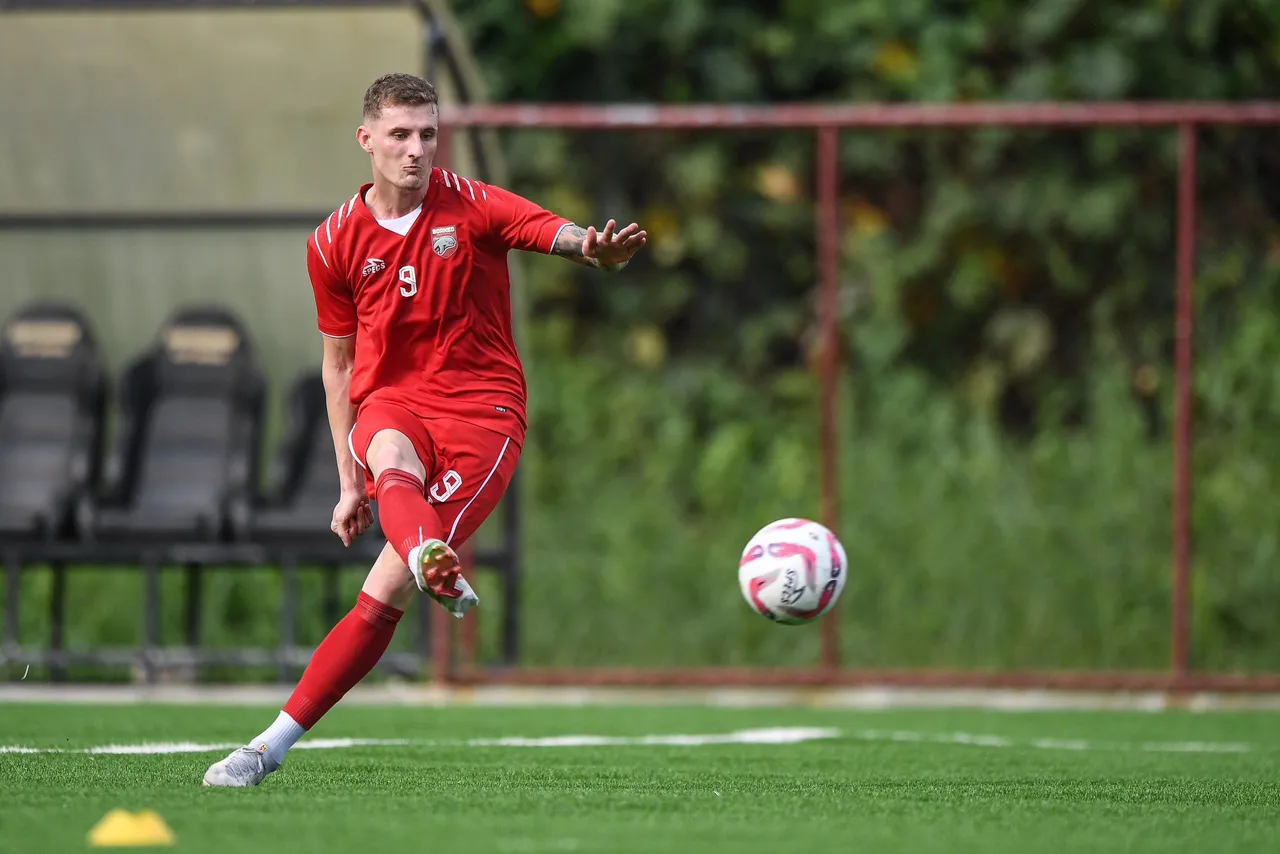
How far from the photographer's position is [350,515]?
585cm

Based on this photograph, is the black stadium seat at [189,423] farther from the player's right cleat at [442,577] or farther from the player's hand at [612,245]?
the player's right cleat at [442,577]

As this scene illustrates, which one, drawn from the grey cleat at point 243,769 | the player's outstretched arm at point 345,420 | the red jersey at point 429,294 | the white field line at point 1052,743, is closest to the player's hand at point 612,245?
the red jersey at point 429,294

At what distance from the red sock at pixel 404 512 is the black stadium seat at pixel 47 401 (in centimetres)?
580

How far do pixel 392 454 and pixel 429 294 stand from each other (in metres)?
0.54

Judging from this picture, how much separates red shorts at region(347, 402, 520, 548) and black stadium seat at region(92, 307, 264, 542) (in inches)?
205

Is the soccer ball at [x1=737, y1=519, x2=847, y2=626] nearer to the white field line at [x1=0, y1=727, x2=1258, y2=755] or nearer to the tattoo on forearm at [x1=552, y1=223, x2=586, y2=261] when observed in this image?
the white field line at [x1=0, y1=727, x2=1258, y2=755]

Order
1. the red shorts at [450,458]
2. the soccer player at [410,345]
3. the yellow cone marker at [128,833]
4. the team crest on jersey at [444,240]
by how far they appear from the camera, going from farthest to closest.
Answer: the team crest on jersey at [444,240] < the red shorts at [450,458] < the soccer player at [410,345] < the yellow cone marker at [128,833]

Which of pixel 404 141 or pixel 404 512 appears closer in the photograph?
pixel 404 512

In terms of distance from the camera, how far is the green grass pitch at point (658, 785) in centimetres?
477

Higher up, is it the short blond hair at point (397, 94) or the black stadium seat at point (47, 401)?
the short blond hair at point (397, 94)

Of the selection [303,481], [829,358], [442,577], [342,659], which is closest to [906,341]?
[829,358]

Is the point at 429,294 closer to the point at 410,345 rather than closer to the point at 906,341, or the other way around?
the point at 410,345

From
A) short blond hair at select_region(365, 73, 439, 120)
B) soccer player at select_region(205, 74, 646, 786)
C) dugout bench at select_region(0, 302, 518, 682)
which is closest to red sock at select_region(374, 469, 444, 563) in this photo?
soccer player at select_region(205, 74, 646, 786)

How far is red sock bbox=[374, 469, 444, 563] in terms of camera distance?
17.6ft
